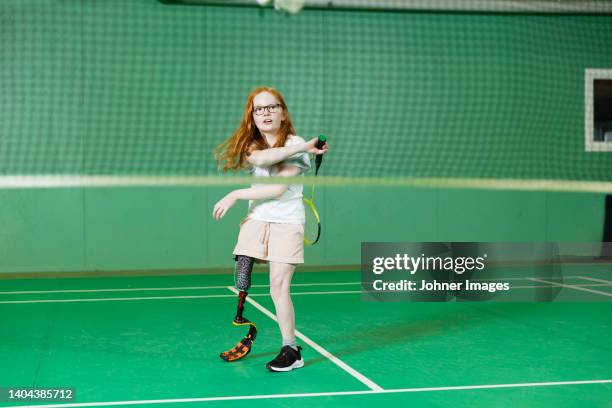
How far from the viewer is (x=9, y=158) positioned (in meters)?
8.42

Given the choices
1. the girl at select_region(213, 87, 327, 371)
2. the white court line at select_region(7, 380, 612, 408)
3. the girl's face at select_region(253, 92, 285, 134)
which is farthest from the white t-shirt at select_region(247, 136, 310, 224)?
the white court line at select_region(7, 380, 612, 408)

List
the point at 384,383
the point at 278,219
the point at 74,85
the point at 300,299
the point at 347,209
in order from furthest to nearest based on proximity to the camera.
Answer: the point at 347,209
the point at 74,85
the point at 300,299
the point at 278,219
the point at 384,383

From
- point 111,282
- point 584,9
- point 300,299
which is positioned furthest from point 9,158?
point 584,9

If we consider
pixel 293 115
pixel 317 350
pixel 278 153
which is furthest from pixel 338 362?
pixel 293 115

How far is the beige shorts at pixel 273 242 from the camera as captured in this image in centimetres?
399

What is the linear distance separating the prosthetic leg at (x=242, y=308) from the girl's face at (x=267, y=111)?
0.76m

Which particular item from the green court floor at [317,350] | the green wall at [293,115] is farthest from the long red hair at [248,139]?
the green wall at [293,115]

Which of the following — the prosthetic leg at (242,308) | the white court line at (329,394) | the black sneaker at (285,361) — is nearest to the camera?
the white court line at (329,394)

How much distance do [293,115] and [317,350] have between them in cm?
508

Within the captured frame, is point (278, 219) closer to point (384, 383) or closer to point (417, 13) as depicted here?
point (384, 383)

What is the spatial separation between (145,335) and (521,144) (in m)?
6.38

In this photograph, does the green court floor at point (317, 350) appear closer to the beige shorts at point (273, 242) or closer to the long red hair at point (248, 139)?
the beige shorts at point (273, 242)

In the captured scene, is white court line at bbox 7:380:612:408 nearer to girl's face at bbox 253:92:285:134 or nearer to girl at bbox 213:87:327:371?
girl at bbox 213:87:327:371

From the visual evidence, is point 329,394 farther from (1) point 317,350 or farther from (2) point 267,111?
(2) point 267,111
